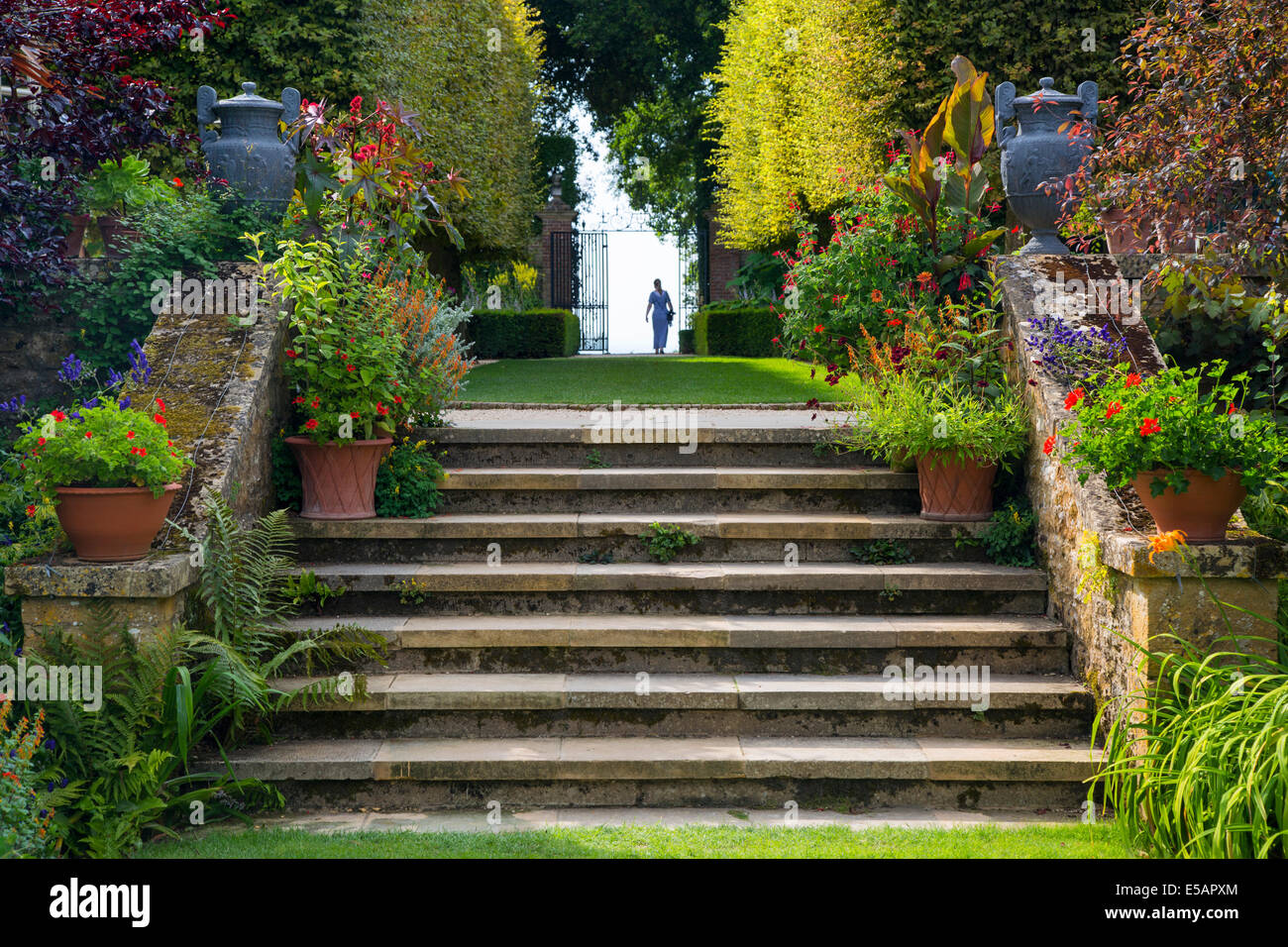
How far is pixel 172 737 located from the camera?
375cm

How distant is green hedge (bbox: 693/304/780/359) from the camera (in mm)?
16359

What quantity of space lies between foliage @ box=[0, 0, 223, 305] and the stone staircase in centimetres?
224

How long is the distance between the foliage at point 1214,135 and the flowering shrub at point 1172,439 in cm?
116

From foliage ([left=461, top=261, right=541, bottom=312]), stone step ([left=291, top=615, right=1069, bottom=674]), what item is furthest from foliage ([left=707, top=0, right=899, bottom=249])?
stone step ([left=291, top=615, right=1069, bottom=674])

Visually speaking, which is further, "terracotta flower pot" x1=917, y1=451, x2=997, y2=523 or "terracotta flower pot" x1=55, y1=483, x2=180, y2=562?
"terracotta flower pot" x1=917, y1=451, x2=997, y2=523

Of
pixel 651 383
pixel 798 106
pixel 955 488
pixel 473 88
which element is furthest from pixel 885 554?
pixel 798 106

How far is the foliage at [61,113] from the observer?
5.35 metres

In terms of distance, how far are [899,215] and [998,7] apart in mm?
5742

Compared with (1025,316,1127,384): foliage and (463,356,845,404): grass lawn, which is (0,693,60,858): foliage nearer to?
(1025,316,1127,384): foliage

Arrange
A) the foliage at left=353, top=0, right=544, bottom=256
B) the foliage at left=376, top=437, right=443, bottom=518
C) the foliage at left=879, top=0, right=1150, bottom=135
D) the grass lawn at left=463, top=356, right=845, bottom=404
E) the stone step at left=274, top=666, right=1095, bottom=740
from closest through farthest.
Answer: the stone step at left=274, top=666, right=1095, bottom=740
the foliage at left=376, top=437, right=443, bottom=518
the grass lawn at left=463, top=356, right=845, bottom=404
the foliage at left=879, top=0, right=1150, bottom=135
the foliage at left=353, top=0, right=544, bottom=256

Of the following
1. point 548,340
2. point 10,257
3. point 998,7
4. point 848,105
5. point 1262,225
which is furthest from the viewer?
point 548,340

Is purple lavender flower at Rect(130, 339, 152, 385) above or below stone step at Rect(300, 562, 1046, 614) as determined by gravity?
above
